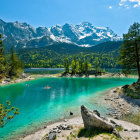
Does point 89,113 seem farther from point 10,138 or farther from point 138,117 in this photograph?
point 10,138

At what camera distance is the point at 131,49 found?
39.2m

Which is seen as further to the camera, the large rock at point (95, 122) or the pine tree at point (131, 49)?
the pine tree at point (131, 49)

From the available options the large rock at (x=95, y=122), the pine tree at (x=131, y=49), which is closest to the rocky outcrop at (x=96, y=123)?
the large rock at (x=95, y=122)

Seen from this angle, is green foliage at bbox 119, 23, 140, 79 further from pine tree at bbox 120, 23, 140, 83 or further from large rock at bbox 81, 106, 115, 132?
large rock at bbox 81, 106, 115, 132

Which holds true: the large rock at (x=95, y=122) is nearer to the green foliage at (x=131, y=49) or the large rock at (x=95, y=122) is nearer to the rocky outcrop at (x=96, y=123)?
the rocky outcrop at (x=96, y=123)

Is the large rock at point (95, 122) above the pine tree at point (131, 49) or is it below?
below

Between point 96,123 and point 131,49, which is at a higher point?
point 131,49

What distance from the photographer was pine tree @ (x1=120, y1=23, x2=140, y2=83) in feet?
125

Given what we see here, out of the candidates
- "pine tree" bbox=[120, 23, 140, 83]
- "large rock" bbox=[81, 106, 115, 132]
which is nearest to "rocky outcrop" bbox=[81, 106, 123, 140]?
"large rock" bbox=[81, 106, 115, 132]

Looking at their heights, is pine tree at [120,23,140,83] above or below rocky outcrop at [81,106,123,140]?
above

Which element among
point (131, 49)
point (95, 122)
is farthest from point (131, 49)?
point (95, 122)

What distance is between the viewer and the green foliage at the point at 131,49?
3797 centimetres

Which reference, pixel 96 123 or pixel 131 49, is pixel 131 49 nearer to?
pixel 131 49

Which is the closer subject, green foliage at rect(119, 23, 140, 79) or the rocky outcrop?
the rocky outcrop
